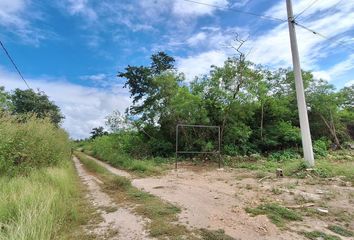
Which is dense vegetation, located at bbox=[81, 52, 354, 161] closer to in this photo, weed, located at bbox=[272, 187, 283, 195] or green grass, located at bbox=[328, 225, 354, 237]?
weed, located at bbox=[272, 187, 283, 195]

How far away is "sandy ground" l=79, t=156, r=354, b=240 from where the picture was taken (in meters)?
3.79

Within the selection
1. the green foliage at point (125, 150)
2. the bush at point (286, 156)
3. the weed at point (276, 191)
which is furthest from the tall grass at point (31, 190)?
the bush at point (286, 156)

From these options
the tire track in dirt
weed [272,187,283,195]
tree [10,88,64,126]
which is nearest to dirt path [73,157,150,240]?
the tire track in dirt

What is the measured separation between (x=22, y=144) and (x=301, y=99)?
884 cm

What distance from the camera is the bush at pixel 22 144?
6203mm

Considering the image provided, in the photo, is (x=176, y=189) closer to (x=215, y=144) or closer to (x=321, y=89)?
(x=215, y=144)

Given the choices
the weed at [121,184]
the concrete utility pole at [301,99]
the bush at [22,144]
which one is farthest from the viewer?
the concrete utility pole at [301,99]

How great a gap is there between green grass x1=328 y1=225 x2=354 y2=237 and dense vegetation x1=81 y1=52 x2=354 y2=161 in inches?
364

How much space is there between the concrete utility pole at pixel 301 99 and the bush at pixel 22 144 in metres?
8.71

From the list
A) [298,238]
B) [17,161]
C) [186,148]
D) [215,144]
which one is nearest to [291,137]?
[215,144]

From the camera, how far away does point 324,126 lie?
17125 mm

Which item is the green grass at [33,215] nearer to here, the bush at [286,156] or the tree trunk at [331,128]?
the bush at [286,156]

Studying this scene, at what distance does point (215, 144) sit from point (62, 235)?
1071 centimetres

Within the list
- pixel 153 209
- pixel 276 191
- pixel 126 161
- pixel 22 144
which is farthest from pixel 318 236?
pixel 126 161
